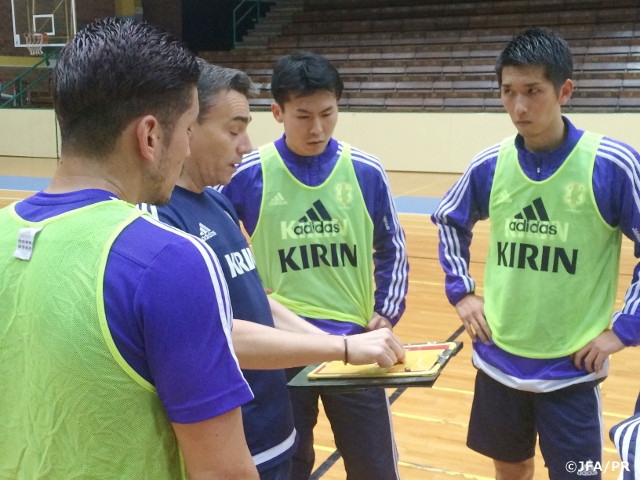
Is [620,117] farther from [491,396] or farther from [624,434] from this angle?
[624,434]

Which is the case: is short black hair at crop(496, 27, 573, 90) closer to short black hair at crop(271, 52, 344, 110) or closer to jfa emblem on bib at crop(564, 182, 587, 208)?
jfa emblem on bib at crop(564, 182, 587, 208)

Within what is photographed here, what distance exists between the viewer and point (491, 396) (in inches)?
91.6

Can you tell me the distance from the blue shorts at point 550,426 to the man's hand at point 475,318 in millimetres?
139

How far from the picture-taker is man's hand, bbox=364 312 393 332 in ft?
7.98

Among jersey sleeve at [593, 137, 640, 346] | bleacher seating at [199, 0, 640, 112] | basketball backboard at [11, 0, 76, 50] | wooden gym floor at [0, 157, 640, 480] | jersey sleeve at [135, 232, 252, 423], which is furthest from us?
basketball backboard at [11, 0, 76, 50]

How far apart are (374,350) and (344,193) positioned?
0.89m

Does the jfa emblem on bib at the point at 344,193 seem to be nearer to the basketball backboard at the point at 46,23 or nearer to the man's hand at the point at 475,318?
the man's hand at the point at 475,318

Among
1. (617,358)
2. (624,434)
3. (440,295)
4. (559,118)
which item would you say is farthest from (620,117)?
(624,434)

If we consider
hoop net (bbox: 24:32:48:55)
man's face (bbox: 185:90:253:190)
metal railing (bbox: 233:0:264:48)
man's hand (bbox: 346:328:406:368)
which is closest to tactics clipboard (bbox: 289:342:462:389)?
man's hand (bbox: 346:328:406:368)

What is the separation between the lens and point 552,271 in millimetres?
2193

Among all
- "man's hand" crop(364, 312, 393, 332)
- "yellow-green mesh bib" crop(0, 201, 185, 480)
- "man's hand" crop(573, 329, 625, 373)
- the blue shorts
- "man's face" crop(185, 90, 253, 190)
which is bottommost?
the blue shorts

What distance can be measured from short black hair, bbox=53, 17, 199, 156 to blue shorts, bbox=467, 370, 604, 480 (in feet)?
5.28

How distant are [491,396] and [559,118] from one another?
91 centimetres

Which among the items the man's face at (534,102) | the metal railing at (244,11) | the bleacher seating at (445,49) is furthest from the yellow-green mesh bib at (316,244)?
the metal railing at (244,11)
